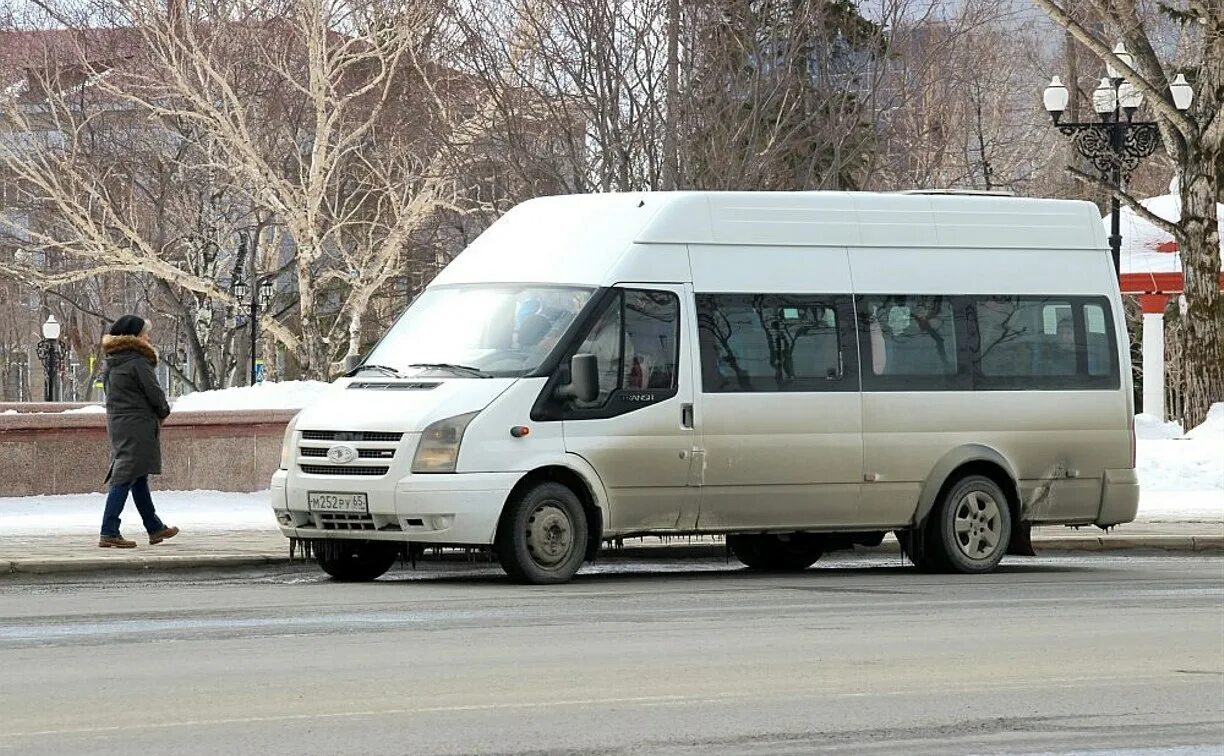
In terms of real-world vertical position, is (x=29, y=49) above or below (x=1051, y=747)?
above

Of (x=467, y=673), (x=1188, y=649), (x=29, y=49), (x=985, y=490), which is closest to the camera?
(x=467, y=673)

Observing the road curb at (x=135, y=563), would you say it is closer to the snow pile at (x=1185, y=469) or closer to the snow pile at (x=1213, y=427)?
the snow pile at (x=1185, y=469)

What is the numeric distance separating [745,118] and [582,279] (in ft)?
48.1

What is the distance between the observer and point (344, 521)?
47.0ft

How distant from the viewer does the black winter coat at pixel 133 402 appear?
1722cm

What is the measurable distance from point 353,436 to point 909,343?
4.10 metres

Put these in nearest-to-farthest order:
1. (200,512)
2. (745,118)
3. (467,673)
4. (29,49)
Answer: (467,673), (200,512), (745,118), (29,49)

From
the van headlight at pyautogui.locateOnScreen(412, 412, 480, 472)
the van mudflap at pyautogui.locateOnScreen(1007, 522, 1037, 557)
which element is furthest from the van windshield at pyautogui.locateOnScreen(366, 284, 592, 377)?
the van mudflap at pyautogui.locateOnScreen(1007, 522, 1037, 557)

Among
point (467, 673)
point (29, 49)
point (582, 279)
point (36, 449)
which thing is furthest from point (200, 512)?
point (29, 49)

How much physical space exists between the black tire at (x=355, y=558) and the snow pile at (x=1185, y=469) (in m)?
11.6

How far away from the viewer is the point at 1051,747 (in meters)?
8.01

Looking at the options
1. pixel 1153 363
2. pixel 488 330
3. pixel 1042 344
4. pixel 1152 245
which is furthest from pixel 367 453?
pixel 1153 363

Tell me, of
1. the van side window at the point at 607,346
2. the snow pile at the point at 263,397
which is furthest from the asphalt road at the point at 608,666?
the snow pile at the point at 263,397

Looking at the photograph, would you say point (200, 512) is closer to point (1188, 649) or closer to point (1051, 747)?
point (1188, 649)
